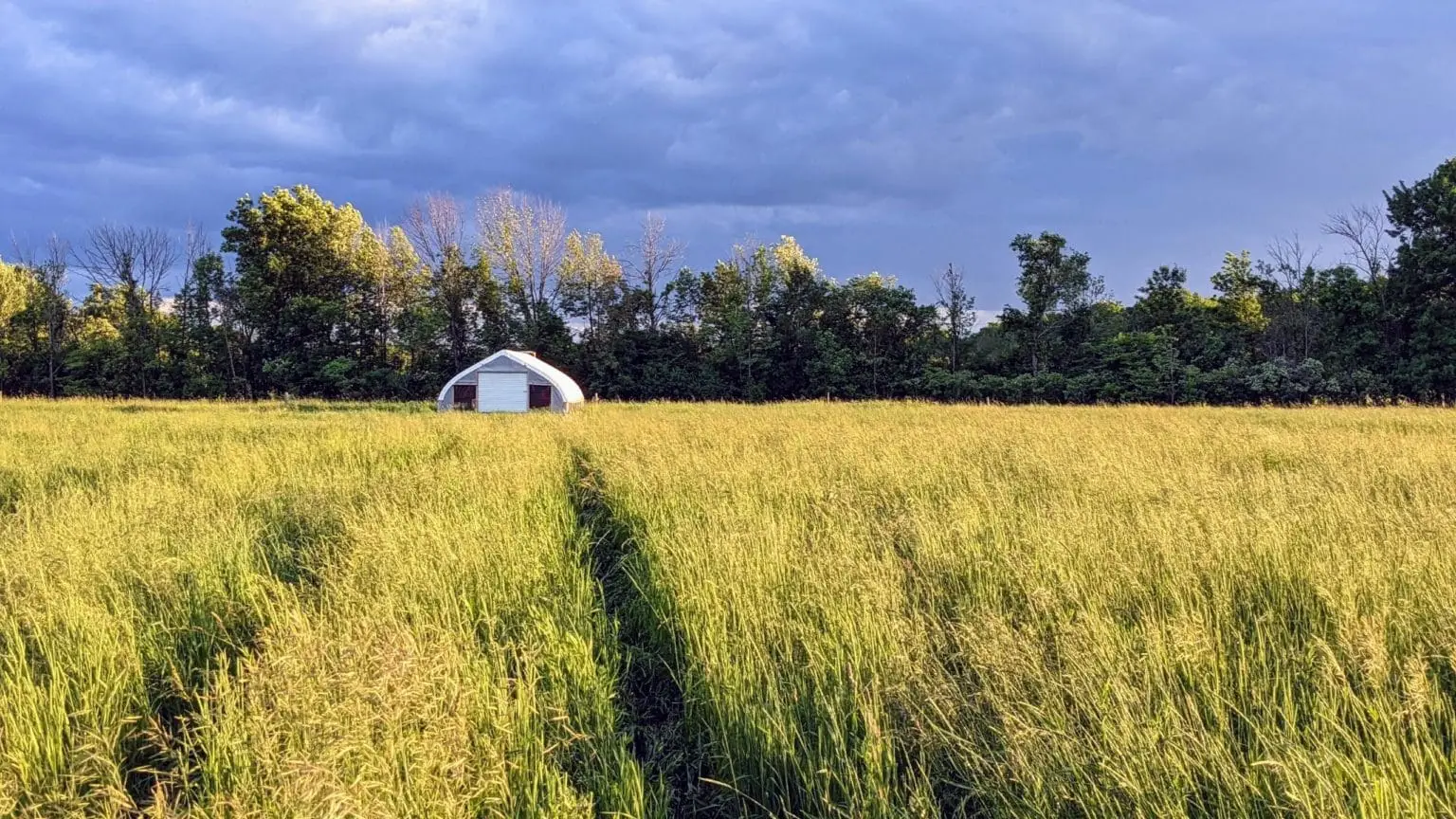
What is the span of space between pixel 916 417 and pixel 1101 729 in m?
15.7

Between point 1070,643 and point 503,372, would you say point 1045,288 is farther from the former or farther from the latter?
point 1070,643

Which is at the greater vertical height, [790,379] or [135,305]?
[135,305]

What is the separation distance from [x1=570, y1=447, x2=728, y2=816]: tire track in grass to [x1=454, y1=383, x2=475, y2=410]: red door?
25.1m

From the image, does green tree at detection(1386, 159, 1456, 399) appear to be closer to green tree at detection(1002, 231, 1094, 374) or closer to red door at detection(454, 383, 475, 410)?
green tree at detection(1002, 231, 1094, 374)

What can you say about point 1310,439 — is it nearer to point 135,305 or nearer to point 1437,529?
point 1437,529

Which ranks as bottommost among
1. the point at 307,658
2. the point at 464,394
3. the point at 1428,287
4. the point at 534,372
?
the point at 307,658

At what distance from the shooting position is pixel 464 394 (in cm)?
2867

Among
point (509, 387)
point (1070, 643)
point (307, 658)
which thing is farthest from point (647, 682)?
point (509, 387)

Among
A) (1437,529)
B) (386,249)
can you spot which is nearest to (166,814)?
(1437,529)

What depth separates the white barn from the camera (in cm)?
2775

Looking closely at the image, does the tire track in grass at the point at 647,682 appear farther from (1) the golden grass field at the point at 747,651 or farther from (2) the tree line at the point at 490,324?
(2) the tree line at the point at 490,324

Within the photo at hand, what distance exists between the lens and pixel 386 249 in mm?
42188

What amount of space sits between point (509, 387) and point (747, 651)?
87.9 ft

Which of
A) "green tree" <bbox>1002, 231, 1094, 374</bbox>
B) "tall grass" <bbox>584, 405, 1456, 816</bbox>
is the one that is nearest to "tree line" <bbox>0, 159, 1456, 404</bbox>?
"green tree" <bbox>1002, 231, 1094, 374</bbox>
